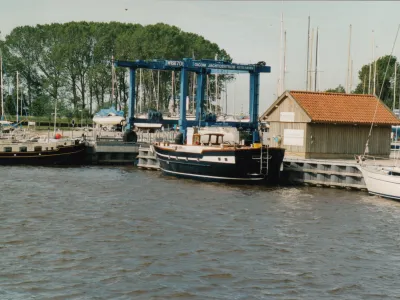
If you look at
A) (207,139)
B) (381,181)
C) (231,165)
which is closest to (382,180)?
(381,181)

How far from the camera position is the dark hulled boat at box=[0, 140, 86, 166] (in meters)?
53.2

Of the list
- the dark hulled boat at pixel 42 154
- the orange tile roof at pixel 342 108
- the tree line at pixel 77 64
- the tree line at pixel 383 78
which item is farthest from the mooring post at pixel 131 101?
the tree line at pixel 383 78

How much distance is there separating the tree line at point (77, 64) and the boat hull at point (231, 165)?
46.0 m

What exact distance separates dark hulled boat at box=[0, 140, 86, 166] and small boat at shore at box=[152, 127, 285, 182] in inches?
515

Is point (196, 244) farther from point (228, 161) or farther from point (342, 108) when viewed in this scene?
point (342, 108)

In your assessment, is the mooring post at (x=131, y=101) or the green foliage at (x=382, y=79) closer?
the mooring post at (x=131, y=101)

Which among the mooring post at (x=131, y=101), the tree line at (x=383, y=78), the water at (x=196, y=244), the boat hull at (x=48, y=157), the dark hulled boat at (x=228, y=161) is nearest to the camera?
the water at (x=196, y=244)

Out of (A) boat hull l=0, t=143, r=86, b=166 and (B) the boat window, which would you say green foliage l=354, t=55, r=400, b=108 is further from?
(B) the boat window

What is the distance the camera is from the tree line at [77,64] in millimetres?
90312

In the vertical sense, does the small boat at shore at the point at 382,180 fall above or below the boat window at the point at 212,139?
below

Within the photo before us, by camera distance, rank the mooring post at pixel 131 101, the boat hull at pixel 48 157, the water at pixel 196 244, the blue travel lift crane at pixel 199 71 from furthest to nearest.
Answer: the boat hull at pixel 48 157, the mooring post at pixel 131 101, the blue travel lift crane at pixel 199 71, the water at pixel 196 244

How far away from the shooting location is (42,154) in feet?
177

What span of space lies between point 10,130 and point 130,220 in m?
39.3

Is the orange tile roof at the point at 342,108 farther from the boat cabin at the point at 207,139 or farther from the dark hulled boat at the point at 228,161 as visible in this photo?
the boat cabin at the point at 207,139
